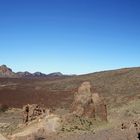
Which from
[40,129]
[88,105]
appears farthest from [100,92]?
[40,129]

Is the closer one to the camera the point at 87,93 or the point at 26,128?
the point at 26,128

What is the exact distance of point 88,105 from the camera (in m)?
33.2

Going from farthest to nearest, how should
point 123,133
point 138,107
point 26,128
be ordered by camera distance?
1. point 138,107
2. point 26,128
3. point 123,133

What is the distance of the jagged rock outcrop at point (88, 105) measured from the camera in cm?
3256

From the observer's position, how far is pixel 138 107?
136 ft

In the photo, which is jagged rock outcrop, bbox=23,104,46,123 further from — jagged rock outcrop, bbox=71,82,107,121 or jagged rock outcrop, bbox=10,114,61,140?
jagged rock outcrop, bbox=10,114,61,140

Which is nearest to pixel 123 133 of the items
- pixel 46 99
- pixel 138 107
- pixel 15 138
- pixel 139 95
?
pixel 15 138

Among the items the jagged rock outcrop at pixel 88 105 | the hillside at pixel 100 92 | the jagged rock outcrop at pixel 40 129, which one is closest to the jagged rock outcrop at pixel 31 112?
the jagged rock outcrop at pixel 88 105

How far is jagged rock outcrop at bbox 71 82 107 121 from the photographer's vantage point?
32.6m

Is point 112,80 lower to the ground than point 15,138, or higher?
higher

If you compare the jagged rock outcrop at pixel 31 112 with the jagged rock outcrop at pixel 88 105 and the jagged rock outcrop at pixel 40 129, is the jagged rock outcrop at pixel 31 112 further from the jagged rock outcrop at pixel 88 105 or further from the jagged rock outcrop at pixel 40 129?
the jagged rock outcrop at pixel 40 129

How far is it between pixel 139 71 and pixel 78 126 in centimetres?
5790

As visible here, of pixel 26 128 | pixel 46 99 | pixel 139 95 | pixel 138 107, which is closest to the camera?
pixel 26 128

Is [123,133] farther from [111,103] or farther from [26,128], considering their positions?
[111,103]
